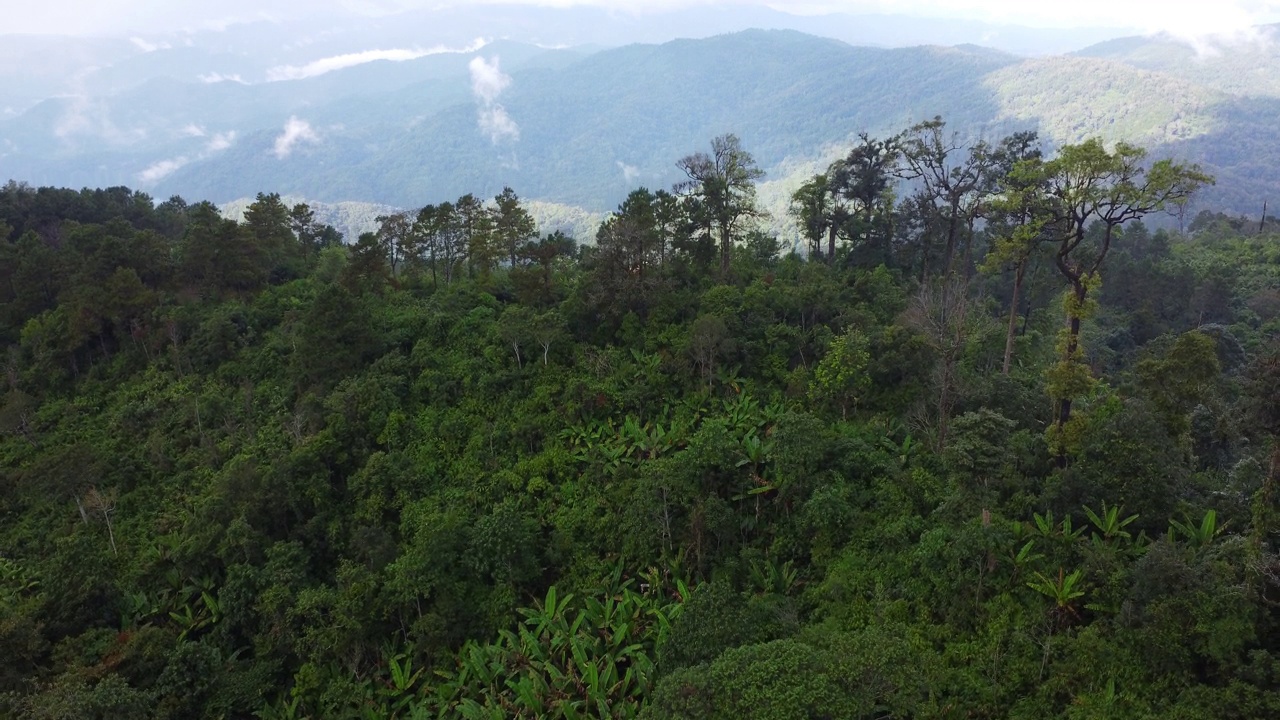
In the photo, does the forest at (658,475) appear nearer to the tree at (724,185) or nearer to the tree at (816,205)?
the tree at (724,185)

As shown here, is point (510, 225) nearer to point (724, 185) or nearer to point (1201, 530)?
point (724, 185)

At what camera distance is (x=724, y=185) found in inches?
1110

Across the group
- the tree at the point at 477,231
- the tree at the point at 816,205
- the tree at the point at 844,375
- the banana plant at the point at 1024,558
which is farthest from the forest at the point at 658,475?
the tree at the point at 477,231

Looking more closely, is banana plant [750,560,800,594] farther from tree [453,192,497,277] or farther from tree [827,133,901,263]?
tree [453,192,497,277]

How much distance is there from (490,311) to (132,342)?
1765 cm

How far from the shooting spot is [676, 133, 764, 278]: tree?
28250 millimetres

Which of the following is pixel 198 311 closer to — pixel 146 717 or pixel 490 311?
pixel 490 311

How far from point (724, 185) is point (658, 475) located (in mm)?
15396

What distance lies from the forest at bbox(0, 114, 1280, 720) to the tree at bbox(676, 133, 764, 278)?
168mm

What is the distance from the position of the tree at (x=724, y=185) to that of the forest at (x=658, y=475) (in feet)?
0.55

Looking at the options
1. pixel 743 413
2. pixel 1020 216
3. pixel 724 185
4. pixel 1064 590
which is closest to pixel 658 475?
pixel 743 413

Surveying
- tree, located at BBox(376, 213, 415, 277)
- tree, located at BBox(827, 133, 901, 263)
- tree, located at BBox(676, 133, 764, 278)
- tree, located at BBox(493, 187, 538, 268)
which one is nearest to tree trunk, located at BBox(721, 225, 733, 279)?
tree, located at BBox(676, 133, 764, 278)

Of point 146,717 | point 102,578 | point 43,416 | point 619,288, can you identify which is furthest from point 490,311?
point 43,416

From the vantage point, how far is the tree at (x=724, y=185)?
A: 28250 mm
